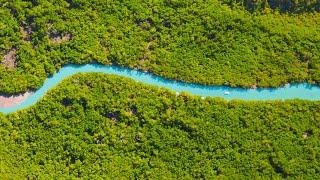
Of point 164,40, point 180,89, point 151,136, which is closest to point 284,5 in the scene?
point 164,40

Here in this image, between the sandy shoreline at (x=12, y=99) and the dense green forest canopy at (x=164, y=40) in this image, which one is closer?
the dense green forest canopy at (x=164, y=40)

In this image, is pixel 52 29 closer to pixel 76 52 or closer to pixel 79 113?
pixel 76 52

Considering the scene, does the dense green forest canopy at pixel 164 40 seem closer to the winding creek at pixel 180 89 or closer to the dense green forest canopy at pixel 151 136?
the winding creek at pixel 180 89

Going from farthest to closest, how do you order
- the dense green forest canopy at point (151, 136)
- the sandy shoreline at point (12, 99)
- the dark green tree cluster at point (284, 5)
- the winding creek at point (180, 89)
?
the sandy shoreline at point (12, 99), the dark green tree cluster at point (284, 5), the winding creek at point (180, 89), the dense green forest canopy at point (151, 136)

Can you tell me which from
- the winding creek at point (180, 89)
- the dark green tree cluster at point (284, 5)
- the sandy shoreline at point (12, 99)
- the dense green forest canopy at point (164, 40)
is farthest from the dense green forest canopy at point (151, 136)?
the dark green tree cluster at point (284, 5)

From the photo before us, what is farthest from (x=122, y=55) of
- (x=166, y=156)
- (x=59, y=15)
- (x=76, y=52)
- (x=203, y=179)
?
(x=203, y=179)

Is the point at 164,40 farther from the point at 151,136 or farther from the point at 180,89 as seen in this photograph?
the point at 151,136
